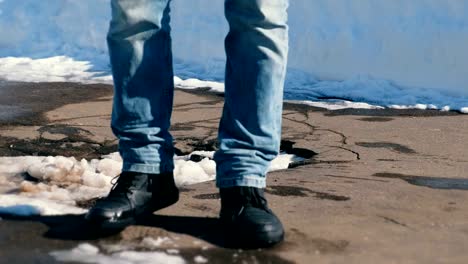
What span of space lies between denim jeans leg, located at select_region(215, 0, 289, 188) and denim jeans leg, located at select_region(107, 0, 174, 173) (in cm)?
19

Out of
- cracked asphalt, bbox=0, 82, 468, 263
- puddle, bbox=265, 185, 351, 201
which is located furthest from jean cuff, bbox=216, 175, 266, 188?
puddle, bbox=265, 185, 351, 201

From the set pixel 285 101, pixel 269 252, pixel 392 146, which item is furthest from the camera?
pixel 285 101

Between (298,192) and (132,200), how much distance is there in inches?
30.5

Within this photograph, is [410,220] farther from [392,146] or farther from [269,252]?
[392,146]

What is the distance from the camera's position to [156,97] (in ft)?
8.46

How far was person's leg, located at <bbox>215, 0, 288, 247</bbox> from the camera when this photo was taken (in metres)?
2.43

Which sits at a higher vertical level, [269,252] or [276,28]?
[276,28]

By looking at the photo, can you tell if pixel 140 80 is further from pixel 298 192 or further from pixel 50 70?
pixel 50 70

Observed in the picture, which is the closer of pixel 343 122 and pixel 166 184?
pixel 166 184

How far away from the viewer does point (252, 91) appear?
8.11ft

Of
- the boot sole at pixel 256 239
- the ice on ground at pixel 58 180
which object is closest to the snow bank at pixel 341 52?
the ice on ground at pixel 58 180

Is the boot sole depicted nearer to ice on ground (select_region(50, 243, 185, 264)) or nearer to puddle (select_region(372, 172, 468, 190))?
ice on ground (select_region(50, 243, 185, 264))

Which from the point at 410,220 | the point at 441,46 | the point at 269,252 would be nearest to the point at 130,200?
the point at 269,252

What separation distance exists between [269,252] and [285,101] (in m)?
4.05
